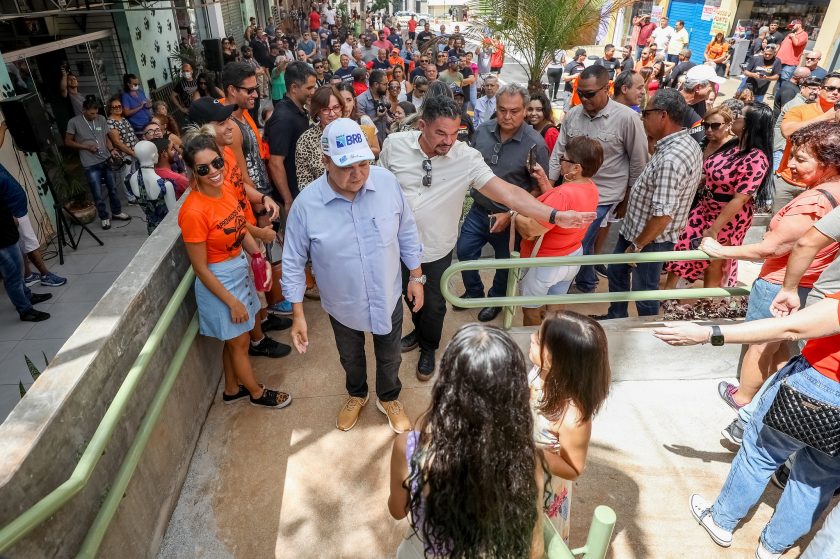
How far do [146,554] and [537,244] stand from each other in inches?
113

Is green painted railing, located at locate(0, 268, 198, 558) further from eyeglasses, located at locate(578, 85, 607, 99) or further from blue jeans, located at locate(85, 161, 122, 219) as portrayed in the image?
blue jeans, located at locate(85, 161, 122, 219)

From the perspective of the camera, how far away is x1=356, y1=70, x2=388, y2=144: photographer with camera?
7172mm

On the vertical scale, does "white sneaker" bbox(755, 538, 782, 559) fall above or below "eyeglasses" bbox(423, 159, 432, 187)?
below

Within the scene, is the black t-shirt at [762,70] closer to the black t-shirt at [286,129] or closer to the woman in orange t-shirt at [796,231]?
the woman in orange t-shirt at [796,231]

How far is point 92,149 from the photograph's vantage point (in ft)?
21.9

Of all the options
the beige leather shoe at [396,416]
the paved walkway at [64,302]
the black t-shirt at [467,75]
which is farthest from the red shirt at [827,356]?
the black t-shirt at [467,75]

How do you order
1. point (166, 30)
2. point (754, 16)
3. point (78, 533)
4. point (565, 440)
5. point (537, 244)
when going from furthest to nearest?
point (754, 16), point (166, 30), point (537, 244), point (78, 533), point (565, 440)

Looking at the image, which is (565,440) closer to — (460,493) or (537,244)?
(460,493)

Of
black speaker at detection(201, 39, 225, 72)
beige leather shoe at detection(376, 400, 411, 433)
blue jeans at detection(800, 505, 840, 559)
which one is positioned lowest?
beige leather shoe at detection(376, 400, 411, 433)

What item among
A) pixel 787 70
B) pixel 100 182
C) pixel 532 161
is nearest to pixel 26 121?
pixel 100 182

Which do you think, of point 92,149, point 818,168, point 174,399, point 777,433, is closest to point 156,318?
point 174,399

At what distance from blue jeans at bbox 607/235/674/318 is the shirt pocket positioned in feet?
7.12

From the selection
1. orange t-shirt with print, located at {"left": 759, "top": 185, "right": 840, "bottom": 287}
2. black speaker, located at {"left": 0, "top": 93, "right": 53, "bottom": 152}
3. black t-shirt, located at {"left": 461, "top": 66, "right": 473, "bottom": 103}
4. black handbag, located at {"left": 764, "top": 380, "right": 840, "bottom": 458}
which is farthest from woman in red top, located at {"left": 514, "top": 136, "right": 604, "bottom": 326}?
black t-shirt, located at {"left": 461, "top": 66, "right": 473, "bottom": 103}

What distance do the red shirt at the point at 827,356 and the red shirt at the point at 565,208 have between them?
1.44m
